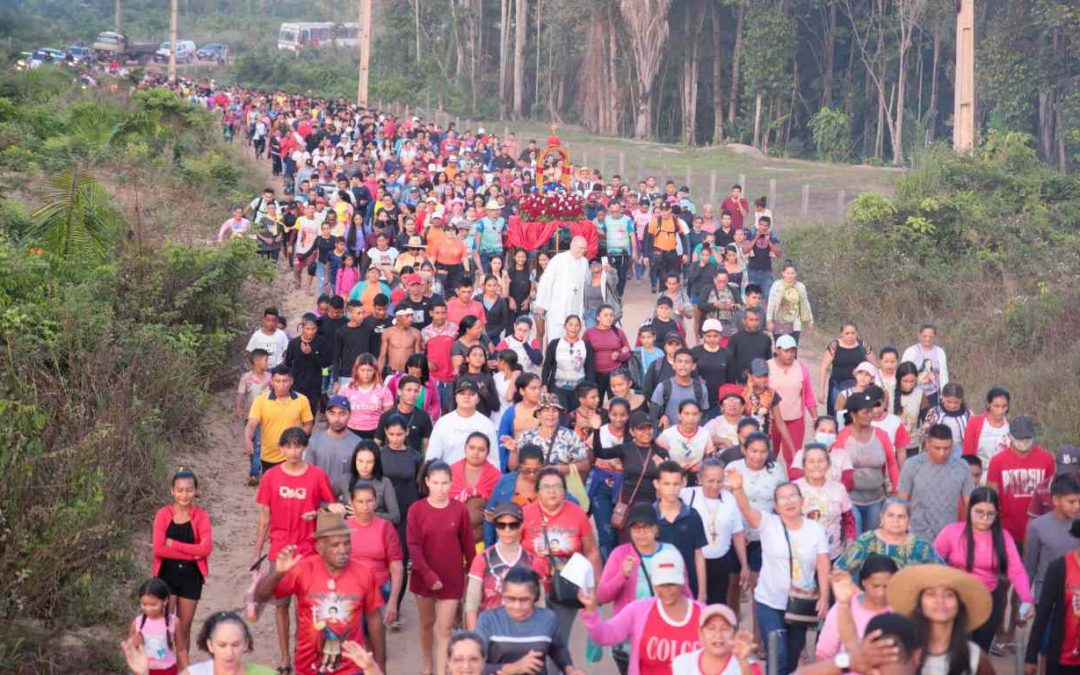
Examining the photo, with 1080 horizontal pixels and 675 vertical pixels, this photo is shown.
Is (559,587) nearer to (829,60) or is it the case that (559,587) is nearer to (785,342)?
(785,342)

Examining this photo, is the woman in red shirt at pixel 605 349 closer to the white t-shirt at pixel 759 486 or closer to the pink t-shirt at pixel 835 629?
the white t-shirt at pixel 759 486

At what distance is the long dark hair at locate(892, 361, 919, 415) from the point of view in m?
11.9

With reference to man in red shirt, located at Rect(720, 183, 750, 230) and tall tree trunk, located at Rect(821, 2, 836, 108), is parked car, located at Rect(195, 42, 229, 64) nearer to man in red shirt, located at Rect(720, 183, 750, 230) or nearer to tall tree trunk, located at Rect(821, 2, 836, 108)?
tall tree trunk, located at Rect(821, 2, 836, 108)

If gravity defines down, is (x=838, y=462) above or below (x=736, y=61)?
below

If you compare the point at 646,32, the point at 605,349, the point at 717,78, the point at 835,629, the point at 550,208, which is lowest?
the point at 835,629

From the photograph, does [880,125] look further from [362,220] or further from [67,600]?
[67,600]

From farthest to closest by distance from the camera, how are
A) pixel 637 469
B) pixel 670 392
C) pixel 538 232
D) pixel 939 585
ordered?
pixel 538 232 < pixel 670 392 < pixel 637 469 < pixel 939 585

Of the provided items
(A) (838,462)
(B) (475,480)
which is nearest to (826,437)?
(A) (838,462)

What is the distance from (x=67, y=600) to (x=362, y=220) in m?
12.1

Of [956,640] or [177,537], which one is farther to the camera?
[177,537]

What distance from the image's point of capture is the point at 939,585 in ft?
19.6

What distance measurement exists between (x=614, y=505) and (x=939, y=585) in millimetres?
4092

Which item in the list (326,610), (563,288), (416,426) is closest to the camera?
(326,610)

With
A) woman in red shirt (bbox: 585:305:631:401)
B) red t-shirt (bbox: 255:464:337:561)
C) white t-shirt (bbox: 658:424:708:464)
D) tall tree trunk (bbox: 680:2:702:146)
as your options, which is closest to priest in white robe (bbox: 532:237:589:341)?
woman in red shirt (bbox: 585:305:631:401)
